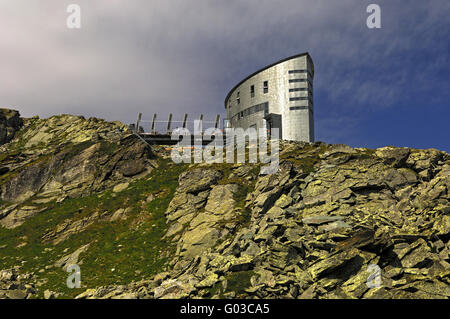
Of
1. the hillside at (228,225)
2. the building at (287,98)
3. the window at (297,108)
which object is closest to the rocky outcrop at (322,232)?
the hillside at (228,225)

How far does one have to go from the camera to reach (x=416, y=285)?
55.6ft

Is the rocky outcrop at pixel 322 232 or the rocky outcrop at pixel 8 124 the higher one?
the rocky outcrop at pixel 8 124

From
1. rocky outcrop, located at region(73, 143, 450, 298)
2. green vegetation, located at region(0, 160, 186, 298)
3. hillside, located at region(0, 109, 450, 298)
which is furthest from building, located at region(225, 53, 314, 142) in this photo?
green vegetation, located at region(0, 160, 186, 298)

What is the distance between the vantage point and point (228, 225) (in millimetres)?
27266

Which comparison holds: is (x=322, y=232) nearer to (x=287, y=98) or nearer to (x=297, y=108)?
(x=297, y=108)

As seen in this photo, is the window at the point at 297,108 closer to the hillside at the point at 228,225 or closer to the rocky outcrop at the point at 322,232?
the hillside at the point at 228,225

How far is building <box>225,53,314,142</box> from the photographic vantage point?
5825 centimetres

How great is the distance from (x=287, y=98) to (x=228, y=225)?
126 ft

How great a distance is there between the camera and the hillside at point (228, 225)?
62.1 ft

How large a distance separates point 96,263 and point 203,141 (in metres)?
36.9

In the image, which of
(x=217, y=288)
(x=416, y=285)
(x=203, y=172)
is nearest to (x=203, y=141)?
(x=203, y=172)

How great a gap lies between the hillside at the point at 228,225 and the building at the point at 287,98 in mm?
17083

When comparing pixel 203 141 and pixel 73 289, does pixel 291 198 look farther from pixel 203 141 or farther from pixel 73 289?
pixel 203 141

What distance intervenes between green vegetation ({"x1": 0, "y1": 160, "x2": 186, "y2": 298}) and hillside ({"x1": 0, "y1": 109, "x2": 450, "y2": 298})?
0.55 ft
